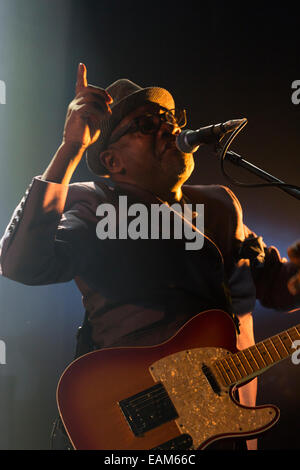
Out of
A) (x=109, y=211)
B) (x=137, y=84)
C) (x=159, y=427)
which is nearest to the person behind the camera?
(x=159, y=427)

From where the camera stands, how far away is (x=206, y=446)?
1224 mm

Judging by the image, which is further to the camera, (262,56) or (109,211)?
(262,56)

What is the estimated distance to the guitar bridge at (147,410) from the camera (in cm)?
121

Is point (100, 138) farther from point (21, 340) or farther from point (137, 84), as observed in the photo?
point (21, 340)

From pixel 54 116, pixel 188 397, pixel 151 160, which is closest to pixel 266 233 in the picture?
pixel 151 160

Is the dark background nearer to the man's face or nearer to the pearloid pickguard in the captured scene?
the man's face

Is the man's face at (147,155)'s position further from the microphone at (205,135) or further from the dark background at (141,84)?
the microphone at (205,135)

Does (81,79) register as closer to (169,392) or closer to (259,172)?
(259,172)

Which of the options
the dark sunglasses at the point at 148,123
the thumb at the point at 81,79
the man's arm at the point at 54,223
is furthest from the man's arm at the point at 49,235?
the thumb at the point at 81,79

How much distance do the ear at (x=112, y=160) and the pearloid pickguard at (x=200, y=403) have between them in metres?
0.67

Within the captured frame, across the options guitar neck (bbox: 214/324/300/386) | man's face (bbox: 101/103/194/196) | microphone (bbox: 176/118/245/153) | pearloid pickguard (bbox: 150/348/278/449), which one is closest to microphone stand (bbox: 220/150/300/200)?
microphone (bbox: 176/118/245/153)

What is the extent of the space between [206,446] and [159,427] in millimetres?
149

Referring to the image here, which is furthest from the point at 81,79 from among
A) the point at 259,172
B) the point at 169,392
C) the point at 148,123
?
the point at 169,392

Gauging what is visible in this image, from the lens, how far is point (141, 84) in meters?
1.56
